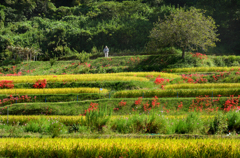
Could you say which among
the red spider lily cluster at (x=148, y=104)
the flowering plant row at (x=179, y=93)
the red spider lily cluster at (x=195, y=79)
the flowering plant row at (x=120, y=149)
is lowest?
the red spider lily cluster at (x=148, y=104)

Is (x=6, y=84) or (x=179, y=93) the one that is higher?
(x=6, y=84)

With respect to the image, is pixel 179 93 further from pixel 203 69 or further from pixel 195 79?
pixel 203 69

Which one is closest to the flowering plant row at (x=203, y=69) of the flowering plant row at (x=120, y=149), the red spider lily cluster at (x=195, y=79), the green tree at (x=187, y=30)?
the green tree at (x=187, y=30)

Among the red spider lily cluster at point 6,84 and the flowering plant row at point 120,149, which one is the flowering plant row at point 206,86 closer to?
the flowering plant row at point 120,149

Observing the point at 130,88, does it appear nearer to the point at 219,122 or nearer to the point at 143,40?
the point at 219,122

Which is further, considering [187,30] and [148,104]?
[187,30]

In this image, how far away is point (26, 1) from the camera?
176 ft

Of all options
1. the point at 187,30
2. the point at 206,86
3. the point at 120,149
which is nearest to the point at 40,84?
the point at 206,86

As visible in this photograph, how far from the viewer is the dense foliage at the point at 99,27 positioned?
38.7 meters

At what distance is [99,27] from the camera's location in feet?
145

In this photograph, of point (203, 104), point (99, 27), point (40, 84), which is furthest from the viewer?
point (99, 27)

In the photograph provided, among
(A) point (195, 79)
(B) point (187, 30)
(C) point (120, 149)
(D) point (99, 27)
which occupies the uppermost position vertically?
(D) point (99, 27)

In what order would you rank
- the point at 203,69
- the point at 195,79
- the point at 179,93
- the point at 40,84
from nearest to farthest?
the point at 179,93
the point at 40,84
the point at 195,79
the point at 203,69

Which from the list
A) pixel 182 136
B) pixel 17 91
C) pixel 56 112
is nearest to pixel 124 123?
pixel 182 136
